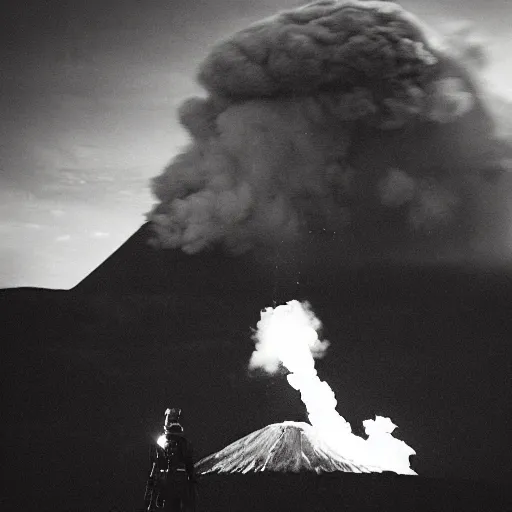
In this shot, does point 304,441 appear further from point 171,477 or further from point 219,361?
point 219,361

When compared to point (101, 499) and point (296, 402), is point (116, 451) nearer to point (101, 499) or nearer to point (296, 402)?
point (101, 499)

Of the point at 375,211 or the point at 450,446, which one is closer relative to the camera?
the point at 450,446

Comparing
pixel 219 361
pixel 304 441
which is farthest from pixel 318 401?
pixel 219 361

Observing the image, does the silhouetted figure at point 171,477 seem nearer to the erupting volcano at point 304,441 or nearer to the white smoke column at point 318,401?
the erupting volcano at point 304,441

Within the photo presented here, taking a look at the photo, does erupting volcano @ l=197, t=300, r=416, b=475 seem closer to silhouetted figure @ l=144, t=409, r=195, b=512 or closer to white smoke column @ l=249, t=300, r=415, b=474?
white smoke column @ l=249, t=300, r=415, b=474

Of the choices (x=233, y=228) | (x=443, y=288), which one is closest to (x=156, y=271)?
(x=233, y=228)

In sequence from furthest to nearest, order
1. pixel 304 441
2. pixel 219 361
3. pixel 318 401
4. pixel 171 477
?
1. pixel 219 361
2. pixel 318 401
3. pixel 304 441
4. pixel 171 477

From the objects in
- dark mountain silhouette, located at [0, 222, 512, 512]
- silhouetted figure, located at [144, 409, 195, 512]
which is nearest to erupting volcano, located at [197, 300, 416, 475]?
dark mountain silhouette, located at [0, 222, 512, 512]
